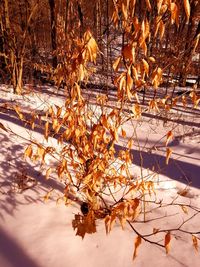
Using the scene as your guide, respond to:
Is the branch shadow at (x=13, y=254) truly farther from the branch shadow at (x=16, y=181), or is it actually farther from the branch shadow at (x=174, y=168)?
Answer: the branch shadow at (x=174, y=168)

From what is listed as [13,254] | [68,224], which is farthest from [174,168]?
[13,254]

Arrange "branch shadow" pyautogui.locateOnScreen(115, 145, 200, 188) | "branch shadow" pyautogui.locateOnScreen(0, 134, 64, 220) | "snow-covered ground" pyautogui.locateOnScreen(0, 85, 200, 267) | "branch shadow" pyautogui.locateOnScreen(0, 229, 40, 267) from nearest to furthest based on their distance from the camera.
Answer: "branch shadow" pyautogui.locateOnScreen(0, 229, 40, 267) → "snow-covered ground" pyautogui.locateOnScreen(0, 85, 200, 267) → "branch shadow" pyautogui.locateOnScreen(0, 134, 64, 220) → "branch shadow" pyautogui.locateOnScreen(115, 145, 200, 188)

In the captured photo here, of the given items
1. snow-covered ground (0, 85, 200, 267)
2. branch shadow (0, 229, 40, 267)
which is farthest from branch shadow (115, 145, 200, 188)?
branch shadow (0, 229, 40, 267)

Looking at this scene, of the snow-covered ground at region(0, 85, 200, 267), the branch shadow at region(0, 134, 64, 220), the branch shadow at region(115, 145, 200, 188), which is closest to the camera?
the snow-covered ground at region(0, 85, 200, 267)

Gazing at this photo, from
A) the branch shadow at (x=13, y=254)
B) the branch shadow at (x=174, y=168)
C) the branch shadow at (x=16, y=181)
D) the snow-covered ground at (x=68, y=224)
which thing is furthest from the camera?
the branch shadow at (x=174, y=168)

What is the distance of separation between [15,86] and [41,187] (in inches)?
199

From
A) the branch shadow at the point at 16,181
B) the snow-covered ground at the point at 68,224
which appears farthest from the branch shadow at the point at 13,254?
the branch shadow at the point at 16,181

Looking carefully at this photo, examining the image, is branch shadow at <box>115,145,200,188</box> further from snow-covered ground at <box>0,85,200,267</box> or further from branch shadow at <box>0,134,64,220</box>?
branch shadow at <box>0,134,64,220</box>

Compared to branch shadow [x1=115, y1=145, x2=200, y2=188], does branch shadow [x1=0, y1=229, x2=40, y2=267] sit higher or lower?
lower

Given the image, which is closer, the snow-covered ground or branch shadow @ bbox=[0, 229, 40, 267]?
branch shadow @ bbox=[0, 229, 40, 267]

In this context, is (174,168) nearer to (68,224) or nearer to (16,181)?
(68,224)

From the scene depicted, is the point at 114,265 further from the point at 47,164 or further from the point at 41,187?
the point at 47,164

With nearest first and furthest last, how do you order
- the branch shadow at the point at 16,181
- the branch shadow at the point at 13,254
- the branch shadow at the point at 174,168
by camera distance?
the branch shadow at the point at 13,254 < the branch shadow at the point at 16,181 < the branch shadow at the point at 174,168

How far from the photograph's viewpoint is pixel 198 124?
24.6ft
